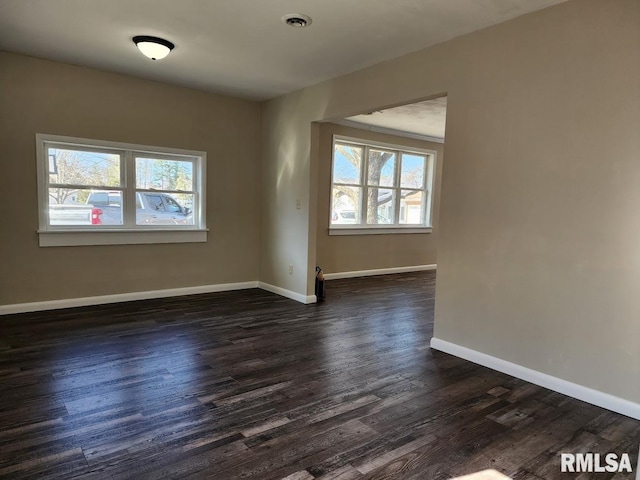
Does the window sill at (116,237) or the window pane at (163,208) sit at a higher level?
the window pane at (163,208)

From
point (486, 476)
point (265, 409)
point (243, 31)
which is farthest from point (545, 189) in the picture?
point (243, 31)

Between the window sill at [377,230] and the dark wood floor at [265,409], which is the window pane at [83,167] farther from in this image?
the window sill at [377,230]

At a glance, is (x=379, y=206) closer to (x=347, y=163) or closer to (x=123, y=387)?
(x=347, y=163)

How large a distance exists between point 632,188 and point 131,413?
3128 millimetres

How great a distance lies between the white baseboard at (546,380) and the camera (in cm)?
249

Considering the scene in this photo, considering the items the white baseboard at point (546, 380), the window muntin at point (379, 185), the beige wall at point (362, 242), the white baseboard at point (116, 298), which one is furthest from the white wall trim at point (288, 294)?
the white baseboard at point (546, 380)

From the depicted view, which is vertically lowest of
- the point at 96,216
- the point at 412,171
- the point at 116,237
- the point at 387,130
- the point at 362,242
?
the point at 362,242

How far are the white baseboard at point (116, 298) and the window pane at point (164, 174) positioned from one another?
126cm

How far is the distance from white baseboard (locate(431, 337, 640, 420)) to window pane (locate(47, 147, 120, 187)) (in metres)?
3.83

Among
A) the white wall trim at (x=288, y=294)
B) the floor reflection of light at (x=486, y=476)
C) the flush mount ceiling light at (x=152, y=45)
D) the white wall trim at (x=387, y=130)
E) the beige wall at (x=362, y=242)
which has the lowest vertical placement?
the floor reflection of light at (x=486, y=476)

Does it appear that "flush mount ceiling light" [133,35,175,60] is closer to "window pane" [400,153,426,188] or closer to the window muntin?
the window muntin

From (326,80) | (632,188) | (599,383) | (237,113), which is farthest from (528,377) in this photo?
(237,113)

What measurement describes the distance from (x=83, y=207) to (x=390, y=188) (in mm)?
4630

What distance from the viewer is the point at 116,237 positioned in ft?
15.5
